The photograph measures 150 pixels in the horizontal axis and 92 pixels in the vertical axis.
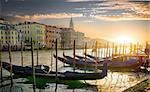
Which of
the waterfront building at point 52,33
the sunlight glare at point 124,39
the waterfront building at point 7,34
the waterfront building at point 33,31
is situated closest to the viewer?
the waterfront building at point 7,34

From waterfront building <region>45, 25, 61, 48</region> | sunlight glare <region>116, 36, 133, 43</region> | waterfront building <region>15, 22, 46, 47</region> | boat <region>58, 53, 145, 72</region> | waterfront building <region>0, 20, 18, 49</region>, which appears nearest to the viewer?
waterfront building <region>0, 20, 18, 49</region>

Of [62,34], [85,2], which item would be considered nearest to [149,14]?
[85,2]

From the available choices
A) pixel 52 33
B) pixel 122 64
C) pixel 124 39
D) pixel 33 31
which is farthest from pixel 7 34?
pixel 122 64

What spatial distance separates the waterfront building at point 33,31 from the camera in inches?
149

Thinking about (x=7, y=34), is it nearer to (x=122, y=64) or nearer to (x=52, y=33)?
(x=52, y=33)

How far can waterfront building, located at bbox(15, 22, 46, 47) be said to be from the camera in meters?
3.78

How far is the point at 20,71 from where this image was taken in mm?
4379

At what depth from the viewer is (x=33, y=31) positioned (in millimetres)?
3953

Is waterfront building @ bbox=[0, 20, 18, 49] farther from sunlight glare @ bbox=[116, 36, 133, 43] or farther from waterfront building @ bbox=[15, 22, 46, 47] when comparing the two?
sunlight glare @ bbox=[116, 36, 133, 43]

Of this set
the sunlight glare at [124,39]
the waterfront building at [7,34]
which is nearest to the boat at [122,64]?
the sunlight glare at [124,39]

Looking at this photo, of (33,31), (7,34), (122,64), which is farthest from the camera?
(122,64)

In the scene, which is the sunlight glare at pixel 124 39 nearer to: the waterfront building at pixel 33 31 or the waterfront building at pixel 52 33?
the waterfront building at pixel 52 33

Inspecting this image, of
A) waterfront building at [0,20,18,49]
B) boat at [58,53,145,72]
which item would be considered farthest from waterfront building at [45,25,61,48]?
boat at [58,53,145,72]

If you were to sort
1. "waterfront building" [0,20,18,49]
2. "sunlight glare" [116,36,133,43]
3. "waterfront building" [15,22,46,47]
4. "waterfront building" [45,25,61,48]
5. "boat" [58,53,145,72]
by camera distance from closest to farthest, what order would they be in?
1. "waterfront building" [0,20,18,49]
2. "waterfront building" [15,22,46,47]
3. "waterfront building" [45,25,61,48]
4. "sunlight glare" [116,36,133,43]
5. "boat" [58,53,145,72]
